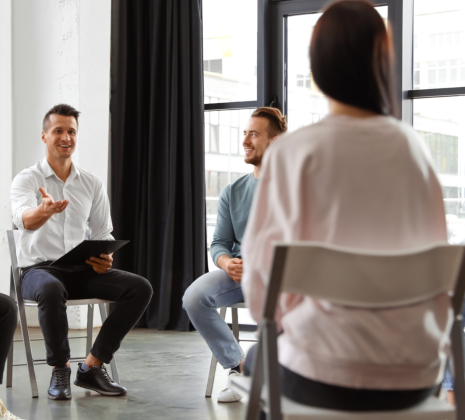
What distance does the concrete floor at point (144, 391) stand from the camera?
2355 millimetres

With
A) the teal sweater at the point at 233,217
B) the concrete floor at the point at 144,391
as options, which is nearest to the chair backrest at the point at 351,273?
the concrete floor at the point at 144,391

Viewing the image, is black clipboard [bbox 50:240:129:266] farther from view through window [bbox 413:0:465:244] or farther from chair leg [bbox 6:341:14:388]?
view through window [bbox 413:0:465:244]

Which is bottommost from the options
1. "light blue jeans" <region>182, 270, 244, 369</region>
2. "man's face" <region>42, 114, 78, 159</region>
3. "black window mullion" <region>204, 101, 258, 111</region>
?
"light blue jeans" <region>182, 270, 244, 369</region>

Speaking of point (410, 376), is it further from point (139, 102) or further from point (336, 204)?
point (139, 102)

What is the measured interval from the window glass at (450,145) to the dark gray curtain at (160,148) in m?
1.57

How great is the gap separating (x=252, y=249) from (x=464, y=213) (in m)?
3.23

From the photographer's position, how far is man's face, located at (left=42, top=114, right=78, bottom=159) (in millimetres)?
2926

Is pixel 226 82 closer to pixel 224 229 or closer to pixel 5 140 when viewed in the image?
pixel 5 140

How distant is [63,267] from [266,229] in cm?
186

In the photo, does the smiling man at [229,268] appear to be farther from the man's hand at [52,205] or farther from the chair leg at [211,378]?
the man's hand at [52,205]

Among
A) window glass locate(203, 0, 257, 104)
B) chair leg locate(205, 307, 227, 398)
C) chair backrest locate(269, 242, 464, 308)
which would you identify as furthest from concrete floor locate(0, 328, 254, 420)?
window glass locate(203, 0, 257, 104)

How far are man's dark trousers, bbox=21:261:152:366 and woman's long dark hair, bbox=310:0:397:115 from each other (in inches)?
69.9

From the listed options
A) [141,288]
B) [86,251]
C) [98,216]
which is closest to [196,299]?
[141,288]

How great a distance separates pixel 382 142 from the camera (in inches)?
41.4
